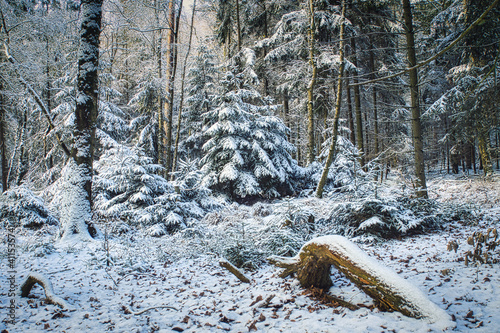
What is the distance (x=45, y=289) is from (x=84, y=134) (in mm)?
4243

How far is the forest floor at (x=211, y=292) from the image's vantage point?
293cm

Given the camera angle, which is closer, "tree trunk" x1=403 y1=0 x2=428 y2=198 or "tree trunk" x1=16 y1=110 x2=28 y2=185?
"tree trunk" x1=403 y1=0 x2=428 y2=198

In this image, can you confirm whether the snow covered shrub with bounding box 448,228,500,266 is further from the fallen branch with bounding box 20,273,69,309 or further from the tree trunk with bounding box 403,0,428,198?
the fallen branch with bounding box 20,273,69,309

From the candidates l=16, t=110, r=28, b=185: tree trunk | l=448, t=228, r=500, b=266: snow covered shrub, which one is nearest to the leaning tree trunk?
l=448, t=228, r=500, b=266: snow covered shrub

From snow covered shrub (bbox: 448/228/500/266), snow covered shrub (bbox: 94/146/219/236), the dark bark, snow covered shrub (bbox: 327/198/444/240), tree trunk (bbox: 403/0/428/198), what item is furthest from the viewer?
snow covered shrub (bbox: 94/146/219/236)

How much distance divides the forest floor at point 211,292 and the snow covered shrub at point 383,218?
0.97 ft

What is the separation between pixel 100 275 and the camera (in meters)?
4.69

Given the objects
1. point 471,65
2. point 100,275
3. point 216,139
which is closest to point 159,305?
point 100,275

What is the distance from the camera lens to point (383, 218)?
19.5 ft

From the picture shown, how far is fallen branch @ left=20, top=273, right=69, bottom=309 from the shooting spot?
11.0 ft

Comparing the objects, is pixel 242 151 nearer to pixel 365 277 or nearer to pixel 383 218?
pixel 383 218

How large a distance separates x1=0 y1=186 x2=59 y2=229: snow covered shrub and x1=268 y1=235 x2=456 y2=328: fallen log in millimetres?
7925

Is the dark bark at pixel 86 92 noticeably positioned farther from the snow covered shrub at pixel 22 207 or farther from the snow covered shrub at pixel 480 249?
the snow covered shrub at pixel 480 249

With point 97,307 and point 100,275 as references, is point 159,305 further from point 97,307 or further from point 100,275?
point 100,275
